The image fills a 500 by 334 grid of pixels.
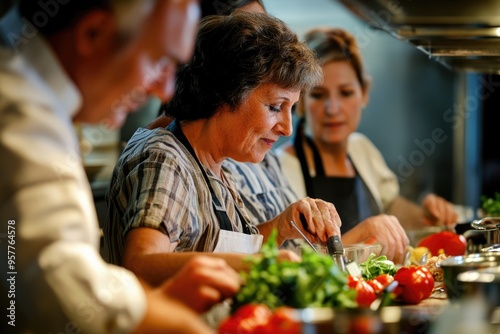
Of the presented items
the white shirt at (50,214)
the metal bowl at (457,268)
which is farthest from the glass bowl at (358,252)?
the white shirt at (50,214)

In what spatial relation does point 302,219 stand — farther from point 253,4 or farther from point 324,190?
point 324,190

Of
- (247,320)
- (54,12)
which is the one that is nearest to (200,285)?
(247,320)

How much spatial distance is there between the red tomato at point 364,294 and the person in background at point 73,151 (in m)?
0.53

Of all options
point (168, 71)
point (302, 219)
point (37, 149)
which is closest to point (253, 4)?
point (302, 219)

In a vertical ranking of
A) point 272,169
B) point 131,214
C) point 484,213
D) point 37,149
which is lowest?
point 484,213

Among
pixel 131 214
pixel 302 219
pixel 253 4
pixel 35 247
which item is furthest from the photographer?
pixel 253 4

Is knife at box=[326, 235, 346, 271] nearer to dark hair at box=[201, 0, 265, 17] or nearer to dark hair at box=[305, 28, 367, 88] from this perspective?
dark hair at box=[201, 0, 265, 17]

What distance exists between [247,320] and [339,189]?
2.75 m

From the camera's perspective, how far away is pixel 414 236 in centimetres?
328

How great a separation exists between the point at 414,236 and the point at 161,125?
4.04 ft

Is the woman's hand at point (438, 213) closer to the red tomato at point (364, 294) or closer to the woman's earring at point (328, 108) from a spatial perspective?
the woman's earring at point (328, 108)

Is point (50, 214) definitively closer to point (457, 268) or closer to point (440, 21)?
point (457, 268)

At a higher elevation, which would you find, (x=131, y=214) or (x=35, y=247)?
(x=35, y=247)

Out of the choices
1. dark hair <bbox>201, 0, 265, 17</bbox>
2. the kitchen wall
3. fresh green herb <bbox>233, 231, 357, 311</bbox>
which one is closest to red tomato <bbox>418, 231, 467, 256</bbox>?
dark hair <bbox>201, 0, 265, 17</bbox>
